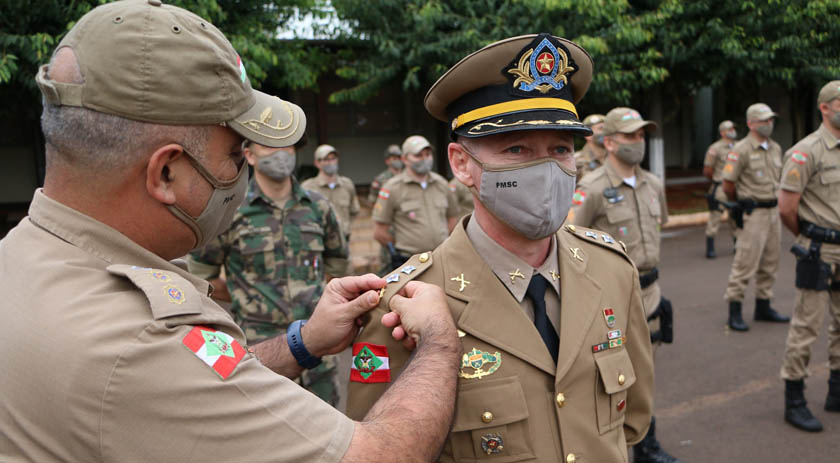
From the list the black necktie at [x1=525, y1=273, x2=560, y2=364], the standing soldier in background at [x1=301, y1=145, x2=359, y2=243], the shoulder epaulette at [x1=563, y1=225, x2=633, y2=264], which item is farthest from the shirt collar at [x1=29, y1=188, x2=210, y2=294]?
the standing soldier in background at [x1=301, y1=145, x2=359, y2=243]

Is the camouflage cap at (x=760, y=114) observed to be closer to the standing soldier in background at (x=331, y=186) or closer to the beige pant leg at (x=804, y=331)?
the beige pant leg at (x=804, y=331)

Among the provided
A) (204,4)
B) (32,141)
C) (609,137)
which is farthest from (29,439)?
(32,141)

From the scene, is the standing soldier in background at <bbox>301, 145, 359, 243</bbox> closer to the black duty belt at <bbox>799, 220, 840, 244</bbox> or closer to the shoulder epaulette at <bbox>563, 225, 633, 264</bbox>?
the black duty belt at <bbox>799, 220, 840, 244</bbox>

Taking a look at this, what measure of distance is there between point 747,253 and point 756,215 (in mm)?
570

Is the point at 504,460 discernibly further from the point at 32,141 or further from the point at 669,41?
the point at 32,141

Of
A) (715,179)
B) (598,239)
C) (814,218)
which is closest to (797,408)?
(814,218)

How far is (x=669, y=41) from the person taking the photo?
44.8 feet

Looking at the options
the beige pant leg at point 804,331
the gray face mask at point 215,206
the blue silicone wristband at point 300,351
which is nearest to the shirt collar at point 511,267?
the blue silicone wristband at point 300,351

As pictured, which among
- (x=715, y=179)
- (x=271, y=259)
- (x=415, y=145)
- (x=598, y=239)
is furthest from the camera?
(x=715, y=179)

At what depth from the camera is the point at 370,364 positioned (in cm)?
182

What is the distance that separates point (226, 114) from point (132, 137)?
20 cm

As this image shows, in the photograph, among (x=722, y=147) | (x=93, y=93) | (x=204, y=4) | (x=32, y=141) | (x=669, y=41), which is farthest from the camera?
(x=32, y=141)

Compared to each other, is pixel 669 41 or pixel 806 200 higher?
pixel 669 41

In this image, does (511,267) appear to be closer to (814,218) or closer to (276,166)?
(276,166)
